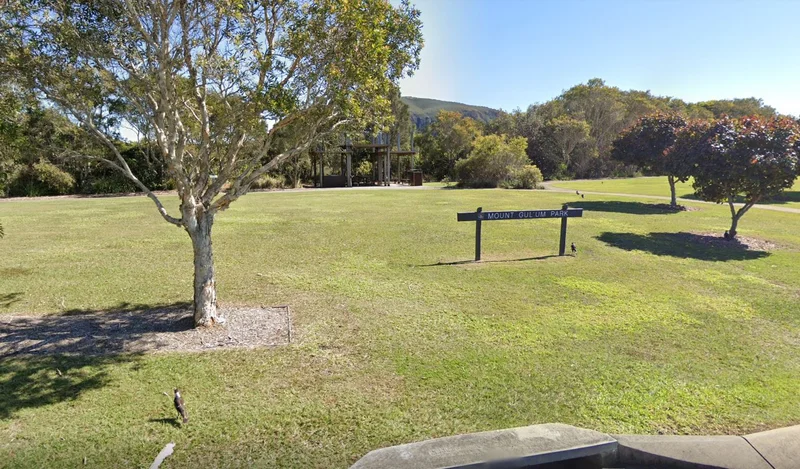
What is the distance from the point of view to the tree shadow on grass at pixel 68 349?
429 centimetres

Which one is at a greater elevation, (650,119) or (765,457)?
(650,119)

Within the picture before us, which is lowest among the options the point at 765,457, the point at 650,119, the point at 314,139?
the point at 765,457

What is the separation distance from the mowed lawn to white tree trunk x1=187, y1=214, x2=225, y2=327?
84 centimetres

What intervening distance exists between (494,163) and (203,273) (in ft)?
105

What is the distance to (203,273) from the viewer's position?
19.1 feet

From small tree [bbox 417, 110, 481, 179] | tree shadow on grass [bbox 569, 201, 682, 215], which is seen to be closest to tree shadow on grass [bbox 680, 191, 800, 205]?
tree shadow on grass [bbox 569, 201, 682, 215]

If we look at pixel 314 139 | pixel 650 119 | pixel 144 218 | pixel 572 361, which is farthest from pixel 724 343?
pixel 650 119

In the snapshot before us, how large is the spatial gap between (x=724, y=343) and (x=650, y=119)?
61.7 ft

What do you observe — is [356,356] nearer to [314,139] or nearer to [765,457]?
[314,139]

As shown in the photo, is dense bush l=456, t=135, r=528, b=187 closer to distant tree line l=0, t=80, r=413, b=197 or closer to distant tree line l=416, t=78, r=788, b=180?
distant tree line l=0, t=80, r=413, b=197

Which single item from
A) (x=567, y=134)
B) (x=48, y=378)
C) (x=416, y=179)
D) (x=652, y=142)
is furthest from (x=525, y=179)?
(x=48, y=378)

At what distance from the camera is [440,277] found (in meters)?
8.66

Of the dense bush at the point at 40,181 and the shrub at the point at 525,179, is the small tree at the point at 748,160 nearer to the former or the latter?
the shrub at the point at 525,179

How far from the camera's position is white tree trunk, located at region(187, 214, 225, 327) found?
5.75m
